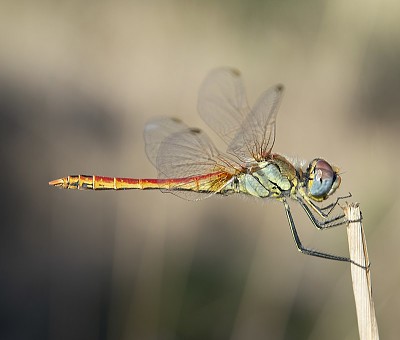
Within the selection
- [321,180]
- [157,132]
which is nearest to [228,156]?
[157,132]

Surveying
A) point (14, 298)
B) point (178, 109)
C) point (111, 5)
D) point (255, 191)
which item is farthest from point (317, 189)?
point (111, 5)

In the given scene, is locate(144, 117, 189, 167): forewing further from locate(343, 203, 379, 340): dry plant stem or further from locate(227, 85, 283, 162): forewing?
locate(343, 203, 379, 340): dry plant stem

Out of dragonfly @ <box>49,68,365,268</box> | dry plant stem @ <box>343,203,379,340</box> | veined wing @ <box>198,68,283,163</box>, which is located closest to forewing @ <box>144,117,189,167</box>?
dragonfly @ <box>49,68,365,268</box>

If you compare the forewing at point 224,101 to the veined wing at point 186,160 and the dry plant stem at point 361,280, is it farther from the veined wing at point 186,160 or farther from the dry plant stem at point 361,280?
the dry plant stem at point 361,280

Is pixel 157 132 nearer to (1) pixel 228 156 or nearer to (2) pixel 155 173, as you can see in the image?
(1) pixel 228 156

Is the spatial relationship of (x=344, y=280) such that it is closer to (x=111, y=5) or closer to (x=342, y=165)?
(x=342, y=165)

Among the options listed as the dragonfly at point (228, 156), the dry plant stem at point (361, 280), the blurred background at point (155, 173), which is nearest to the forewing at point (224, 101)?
the dragonfly at point (228, 156)
